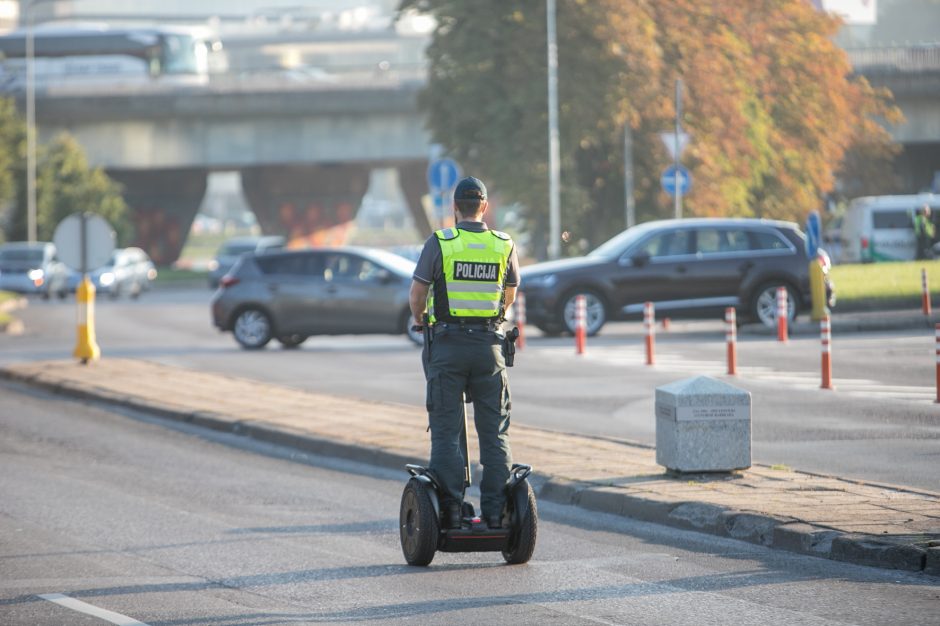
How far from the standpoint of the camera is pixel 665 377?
1994cm

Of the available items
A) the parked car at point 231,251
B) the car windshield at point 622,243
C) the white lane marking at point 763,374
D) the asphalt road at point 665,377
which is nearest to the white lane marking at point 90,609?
the asphalt road at point 665,377

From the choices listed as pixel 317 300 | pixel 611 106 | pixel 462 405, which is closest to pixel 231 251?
pixel 611 106

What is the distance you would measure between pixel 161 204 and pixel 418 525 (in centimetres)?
6813

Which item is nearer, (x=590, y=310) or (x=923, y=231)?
(x=590, y=310)

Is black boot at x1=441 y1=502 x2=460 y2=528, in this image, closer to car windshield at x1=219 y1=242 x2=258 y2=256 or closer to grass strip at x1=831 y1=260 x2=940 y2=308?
grass strip at x1=831 y1=260 x2=940 y2=308

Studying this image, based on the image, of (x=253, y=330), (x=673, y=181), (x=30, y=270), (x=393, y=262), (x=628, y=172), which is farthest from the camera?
(x=30, y=270)

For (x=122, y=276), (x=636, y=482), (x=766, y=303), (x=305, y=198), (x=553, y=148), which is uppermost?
(x=305, y=198)

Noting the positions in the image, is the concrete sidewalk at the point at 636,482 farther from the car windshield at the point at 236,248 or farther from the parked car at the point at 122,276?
the car windshield at the point at 236,248

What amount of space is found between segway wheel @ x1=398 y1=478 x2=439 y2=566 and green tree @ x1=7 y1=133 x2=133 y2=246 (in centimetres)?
5593

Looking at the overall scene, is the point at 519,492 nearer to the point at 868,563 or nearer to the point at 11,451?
the point at 868,563

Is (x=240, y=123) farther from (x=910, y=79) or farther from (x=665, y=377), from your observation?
(x=665, y=377)

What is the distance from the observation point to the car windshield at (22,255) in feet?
169

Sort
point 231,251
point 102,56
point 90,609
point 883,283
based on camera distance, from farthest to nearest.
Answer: point 102,56, point 231,251, point 883,283, point 90,609

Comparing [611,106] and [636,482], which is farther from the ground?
[611,106]
